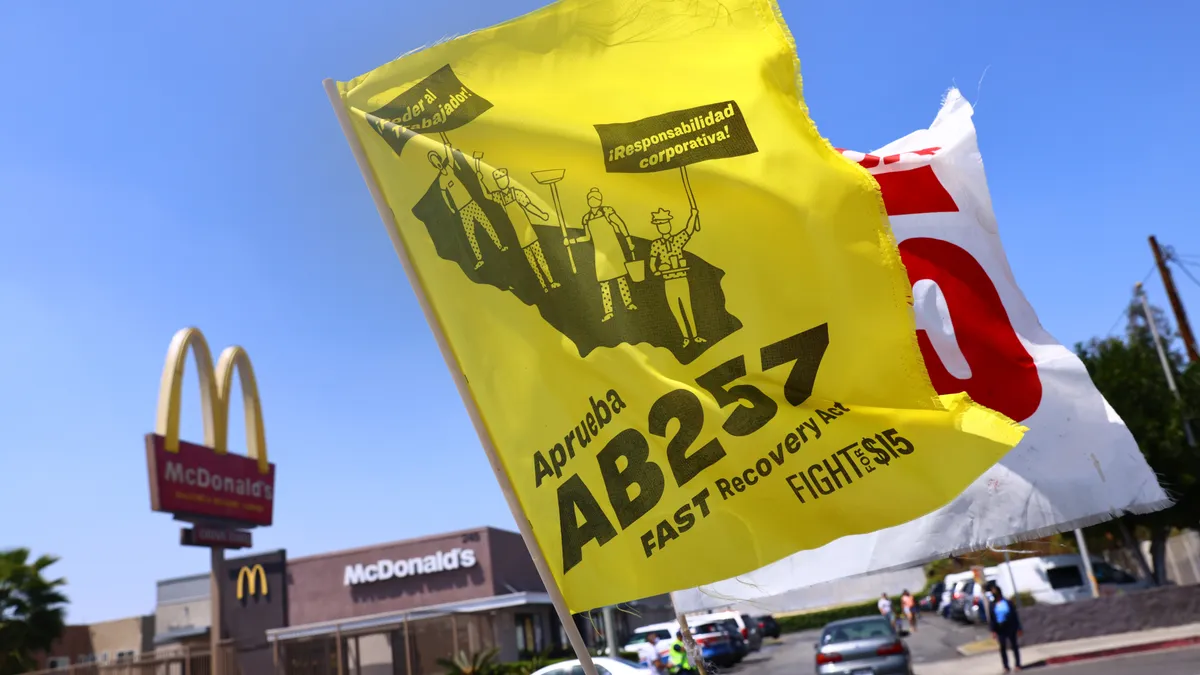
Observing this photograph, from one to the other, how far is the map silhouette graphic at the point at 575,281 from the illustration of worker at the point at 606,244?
19mm

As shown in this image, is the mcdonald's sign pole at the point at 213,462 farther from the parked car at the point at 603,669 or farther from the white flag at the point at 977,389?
the white flag at the point at 977,389

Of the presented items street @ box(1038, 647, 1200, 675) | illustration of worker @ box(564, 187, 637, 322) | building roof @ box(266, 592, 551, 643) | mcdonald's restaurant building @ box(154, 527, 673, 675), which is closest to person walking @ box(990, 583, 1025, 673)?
street @ box(1038, 647, 1200, 675)

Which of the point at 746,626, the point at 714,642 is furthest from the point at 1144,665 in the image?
the point at 746,626

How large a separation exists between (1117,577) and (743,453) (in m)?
31.5

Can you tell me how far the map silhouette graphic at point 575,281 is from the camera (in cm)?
338

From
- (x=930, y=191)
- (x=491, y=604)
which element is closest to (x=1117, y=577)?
(x=491, y=604)

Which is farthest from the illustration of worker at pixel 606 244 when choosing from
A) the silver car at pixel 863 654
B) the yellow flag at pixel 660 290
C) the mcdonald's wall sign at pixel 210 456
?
the mcdonald's wall sign at pixel 210 456

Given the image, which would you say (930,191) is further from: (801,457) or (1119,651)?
(1119,651)

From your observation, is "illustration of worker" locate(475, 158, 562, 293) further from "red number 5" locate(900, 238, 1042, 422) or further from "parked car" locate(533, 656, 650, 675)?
"parked car" locate(533, 656, 650, 675)

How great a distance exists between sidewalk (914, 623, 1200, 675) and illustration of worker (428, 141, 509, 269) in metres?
18.8

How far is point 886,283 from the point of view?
3.16 meters

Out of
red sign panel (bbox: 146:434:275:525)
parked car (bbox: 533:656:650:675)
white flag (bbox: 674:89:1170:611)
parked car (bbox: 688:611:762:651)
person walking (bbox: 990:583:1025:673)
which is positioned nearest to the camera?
white flag (bbox: 674:89:1170:611)

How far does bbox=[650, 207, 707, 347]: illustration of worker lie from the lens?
3.39 meters

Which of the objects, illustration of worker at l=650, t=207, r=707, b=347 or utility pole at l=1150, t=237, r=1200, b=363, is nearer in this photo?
illustration of worker at l=650, t=207, r=707, b=347
